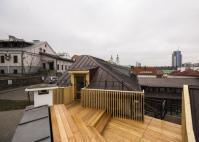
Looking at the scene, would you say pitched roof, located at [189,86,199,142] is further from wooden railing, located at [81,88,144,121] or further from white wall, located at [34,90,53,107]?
white wall, located at [34,90,53,107]

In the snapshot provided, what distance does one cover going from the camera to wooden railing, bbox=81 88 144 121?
659 centimetres

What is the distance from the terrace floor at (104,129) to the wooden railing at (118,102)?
1.14 ft


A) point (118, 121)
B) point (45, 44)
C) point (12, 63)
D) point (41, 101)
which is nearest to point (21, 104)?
point (41, 101)

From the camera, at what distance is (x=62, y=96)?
7547 mm

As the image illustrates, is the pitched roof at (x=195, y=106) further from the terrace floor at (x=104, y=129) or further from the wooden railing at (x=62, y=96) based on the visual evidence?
the wooden railing at (x=62, y=96)

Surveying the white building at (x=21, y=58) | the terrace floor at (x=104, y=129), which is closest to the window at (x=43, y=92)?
the terrace floor at (x=104, y=129)

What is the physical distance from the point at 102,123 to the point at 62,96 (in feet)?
9.75

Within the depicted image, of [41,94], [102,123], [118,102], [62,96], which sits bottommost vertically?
[102,123]

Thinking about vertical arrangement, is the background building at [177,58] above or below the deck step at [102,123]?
above

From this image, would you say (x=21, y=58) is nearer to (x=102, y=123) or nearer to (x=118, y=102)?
(x=118, y=102)

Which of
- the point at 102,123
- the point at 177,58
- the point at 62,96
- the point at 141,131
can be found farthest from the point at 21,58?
the point at 177,58

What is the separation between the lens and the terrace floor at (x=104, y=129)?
3.53m

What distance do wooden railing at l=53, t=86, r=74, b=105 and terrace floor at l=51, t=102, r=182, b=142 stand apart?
1653 mm

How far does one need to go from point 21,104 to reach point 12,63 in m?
16.3
